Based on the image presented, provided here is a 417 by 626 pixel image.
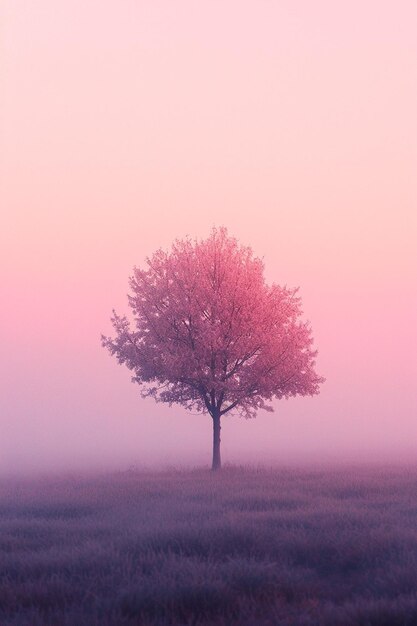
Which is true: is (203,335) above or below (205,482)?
above

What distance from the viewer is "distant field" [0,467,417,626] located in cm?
836

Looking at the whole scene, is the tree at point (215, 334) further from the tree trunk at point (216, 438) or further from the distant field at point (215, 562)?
the distant field at point (215, 562)

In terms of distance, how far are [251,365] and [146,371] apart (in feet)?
14.6

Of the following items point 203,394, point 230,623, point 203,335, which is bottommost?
point 230,623

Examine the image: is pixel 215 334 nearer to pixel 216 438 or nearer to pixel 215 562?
pixel 216 438

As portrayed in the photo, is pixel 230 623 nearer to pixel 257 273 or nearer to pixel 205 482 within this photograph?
pixel 205 482

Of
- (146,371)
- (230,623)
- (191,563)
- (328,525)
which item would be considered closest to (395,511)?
(328,525)

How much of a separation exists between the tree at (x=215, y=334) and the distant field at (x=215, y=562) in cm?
1137

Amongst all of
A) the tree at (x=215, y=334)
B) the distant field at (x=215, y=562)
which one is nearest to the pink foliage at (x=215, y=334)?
the tree at (x=215, y=334)

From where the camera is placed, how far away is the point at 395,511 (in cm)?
1491

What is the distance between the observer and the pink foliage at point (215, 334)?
2920cm

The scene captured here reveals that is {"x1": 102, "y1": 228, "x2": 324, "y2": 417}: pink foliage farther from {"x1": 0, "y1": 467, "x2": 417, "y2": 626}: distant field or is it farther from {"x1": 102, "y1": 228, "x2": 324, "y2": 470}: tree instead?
{"x1": 0, "y1": 467, "x2": 417, "y2": 626}: distant field

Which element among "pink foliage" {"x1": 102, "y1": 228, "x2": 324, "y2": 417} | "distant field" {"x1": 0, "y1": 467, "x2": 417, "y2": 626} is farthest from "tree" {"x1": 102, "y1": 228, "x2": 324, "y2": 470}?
"distant field" {"x1": 0, "y1": 467, "x2": 417, "y2": 626}

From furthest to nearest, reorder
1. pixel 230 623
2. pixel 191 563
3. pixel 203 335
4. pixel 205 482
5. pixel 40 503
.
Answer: pixel 203 335 → pixel 205 482 → pixel 40 503 → pixel 191 563 → pixel 230 623
